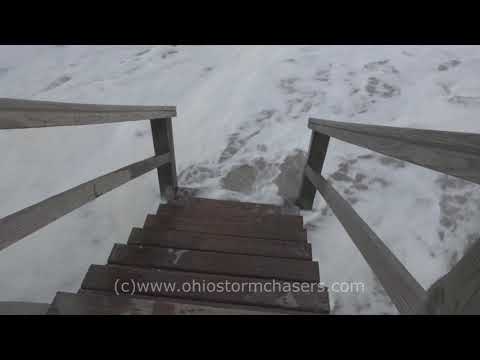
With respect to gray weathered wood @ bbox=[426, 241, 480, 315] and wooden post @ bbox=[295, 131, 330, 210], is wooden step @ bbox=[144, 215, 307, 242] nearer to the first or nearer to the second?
wooden post @ bbox=[295, 131, 330, 210]

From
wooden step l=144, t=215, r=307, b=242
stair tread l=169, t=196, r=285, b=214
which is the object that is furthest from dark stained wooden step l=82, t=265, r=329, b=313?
stair tread l=169, t=196, r=285, b=214

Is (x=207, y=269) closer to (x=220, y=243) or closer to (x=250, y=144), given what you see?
(x=220, y=243)

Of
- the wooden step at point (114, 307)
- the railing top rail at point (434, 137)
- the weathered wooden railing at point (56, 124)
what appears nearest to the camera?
the railing top rail at point (434, 137)

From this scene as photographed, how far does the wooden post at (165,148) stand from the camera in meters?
2.40

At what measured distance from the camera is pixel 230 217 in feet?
7.97

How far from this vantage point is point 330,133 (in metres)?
1.91

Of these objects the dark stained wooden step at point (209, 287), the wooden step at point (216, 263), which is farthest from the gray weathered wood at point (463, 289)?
the wooden step at point (216, 263)

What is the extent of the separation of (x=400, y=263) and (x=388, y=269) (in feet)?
0.12

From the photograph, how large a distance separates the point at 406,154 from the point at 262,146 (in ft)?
10.1

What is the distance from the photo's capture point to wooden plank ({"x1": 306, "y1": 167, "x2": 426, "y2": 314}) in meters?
0.70

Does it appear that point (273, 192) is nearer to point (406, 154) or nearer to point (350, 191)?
point (350, 191)

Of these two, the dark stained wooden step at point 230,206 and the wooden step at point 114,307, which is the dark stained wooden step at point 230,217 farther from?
the wooden step at point 114,307

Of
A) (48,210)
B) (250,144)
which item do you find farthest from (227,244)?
(250,144)

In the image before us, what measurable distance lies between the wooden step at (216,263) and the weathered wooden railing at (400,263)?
1.65 feet
